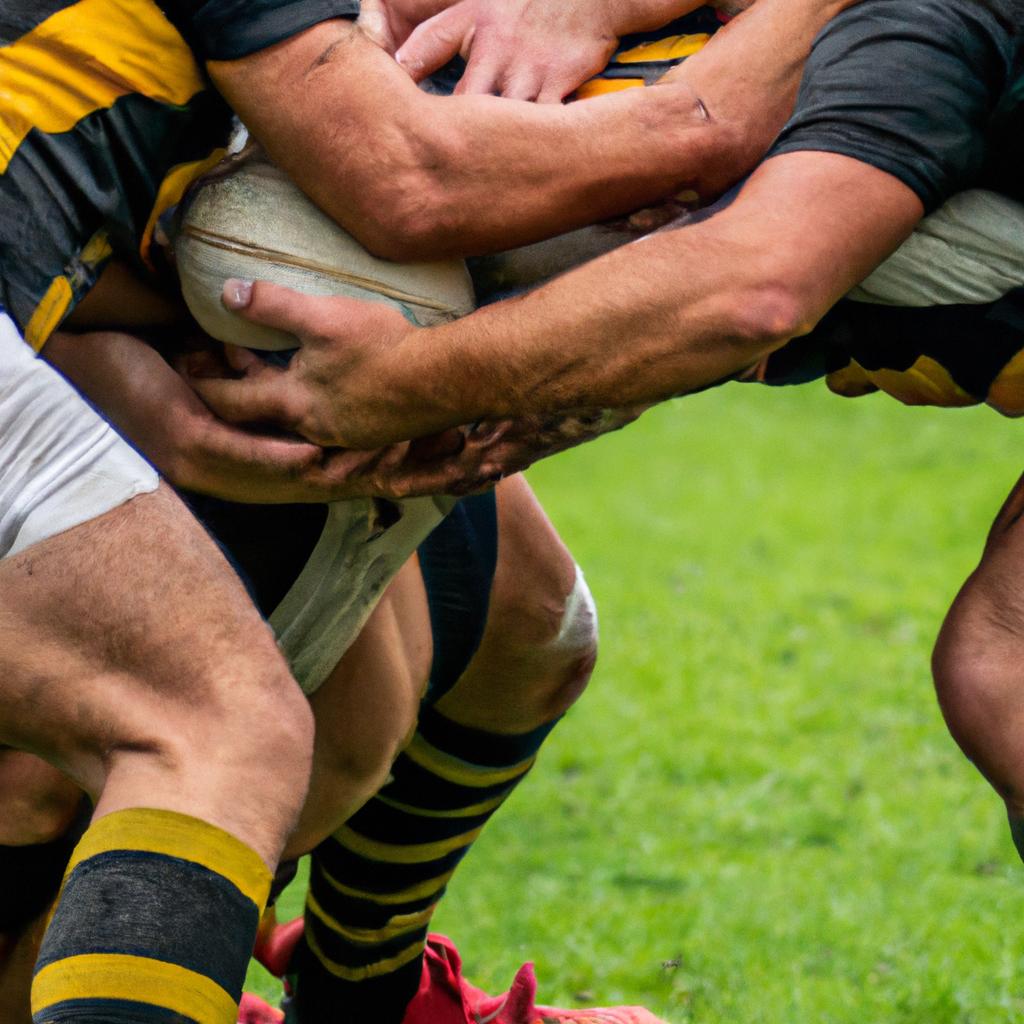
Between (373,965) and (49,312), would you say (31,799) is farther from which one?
(373,965)

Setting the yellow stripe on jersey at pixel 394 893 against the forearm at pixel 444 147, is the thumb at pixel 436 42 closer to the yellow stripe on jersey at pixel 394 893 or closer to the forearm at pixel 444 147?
the forearm at pixel 444 147

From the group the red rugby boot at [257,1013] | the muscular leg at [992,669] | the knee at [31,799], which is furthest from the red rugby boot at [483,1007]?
the muscular leg at [992,669]

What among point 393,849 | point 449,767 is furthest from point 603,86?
point 393,849

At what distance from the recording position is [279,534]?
283 centimetres

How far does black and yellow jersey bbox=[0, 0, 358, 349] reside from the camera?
230 centimetres

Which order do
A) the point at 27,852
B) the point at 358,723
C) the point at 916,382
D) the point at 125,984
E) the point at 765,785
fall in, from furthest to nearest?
the point at 765,785 → the point at 358,723 → the point at 27,852 → the point at 916,382 → the point at 125,984

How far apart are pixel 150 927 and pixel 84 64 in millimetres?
1164

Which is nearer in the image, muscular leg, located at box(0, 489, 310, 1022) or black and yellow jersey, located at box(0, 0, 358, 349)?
muscular leg, located at box(0, 489, 310, 1022)

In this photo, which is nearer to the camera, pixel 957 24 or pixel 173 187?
pixel 957 24

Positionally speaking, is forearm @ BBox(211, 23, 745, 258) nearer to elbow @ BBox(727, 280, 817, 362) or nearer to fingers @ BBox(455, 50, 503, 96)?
fingers @ BBox(455, 50, 503, 96)

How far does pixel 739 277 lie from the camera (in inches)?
88.1

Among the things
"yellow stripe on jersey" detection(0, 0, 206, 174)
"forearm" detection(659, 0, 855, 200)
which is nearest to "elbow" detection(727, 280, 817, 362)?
"forearm" detection(659, 0, 855, 200)

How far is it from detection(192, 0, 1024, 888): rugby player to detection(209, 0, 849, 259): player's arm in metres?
0.12

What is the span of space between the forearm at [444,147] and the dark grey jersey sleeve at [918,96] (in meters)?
0.19
